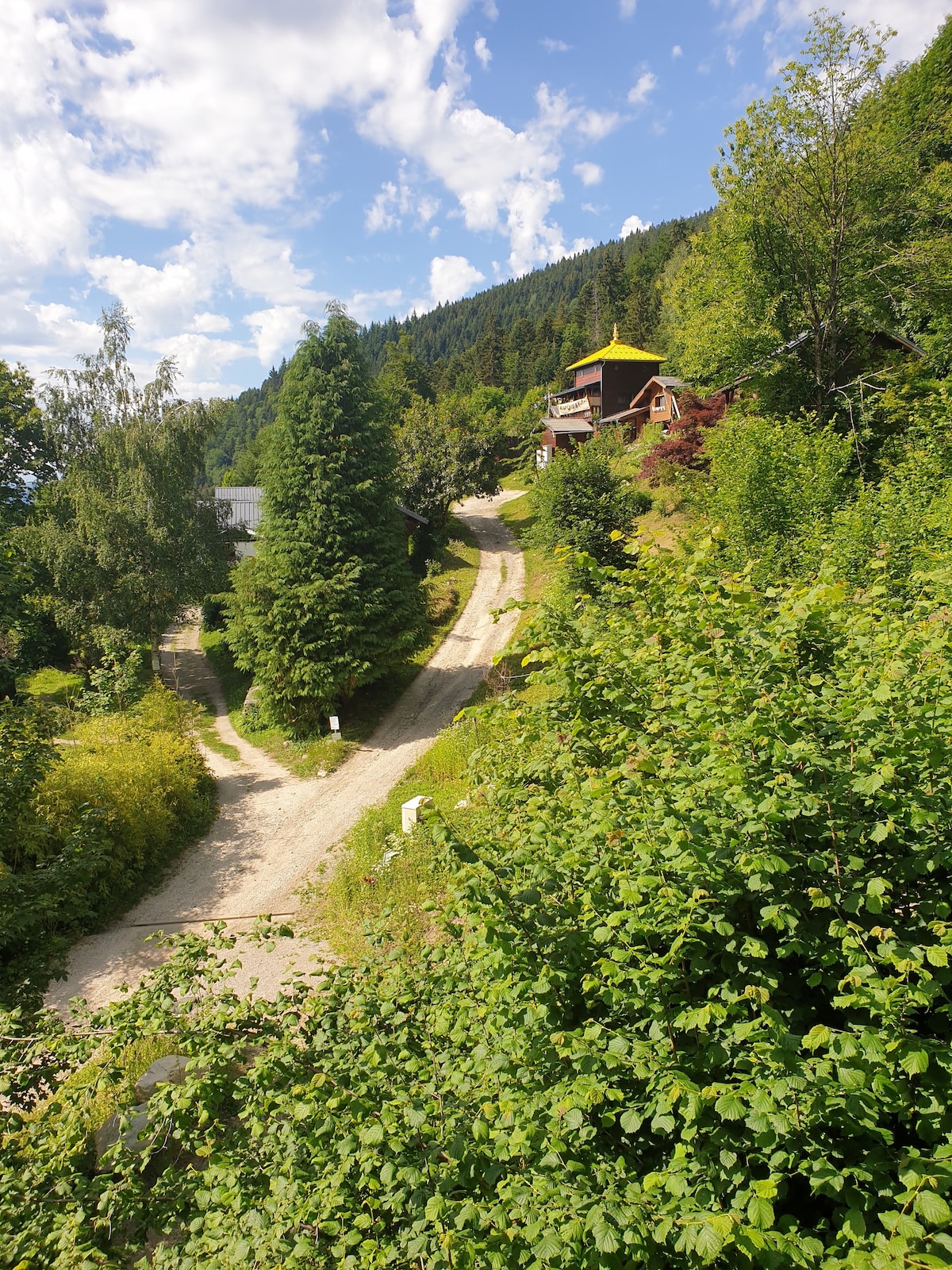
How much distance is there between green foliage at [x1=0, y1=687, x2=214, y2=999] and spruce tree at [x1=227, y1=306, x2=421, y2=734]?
3.53 m

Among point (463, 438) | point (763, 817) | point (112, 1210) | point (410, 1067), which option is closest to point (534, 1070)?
point (410, 1067)

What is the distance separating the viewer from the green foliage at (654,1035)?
2875 mm

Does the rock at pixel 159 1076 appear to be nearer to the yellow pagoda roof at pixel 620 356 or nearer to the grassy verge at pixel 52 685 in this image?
the grassy verge at pixel 52 685

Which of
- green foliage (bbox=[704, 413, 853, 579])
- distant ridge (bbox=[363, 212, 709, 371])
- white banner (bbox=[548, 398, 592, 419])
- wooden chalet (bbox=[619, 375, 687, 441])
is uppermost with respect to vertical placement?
distant ridge (bbox=[363, 212, 709, 371])

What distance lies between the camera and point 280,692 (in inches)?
773

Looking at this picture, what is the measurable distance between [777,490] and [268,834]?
1453 cm

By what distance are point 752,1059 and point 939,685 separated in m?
2.46

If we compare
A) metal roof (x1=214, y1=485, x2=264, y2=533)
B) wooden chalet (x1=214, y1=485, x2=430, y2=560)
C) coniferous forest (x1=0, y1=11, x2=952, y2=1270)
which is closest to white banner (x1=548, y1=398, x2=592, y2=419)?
wooden chalet (x1=214, y1=485, x2=430, y2=560)

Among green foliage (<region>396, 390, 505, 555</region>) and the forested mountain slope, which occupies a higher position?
the forested mountain slope

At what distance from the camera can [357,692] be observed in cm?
2275

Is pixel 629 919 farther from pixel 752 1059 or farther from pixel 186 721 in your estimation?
pixel 186 721

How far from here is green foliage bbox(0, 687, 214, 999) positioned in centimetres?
738

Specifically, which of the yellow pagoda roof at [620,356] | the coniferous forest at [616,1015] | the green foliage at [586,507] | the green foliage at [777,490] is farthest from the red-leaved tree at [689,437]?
the yellow pagoda roof at [620,356]

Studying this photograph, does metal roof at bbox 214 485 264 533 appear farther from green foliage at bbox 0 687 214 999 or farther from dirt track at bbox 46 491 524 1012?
green foliage at bbox 0 687 214 999
